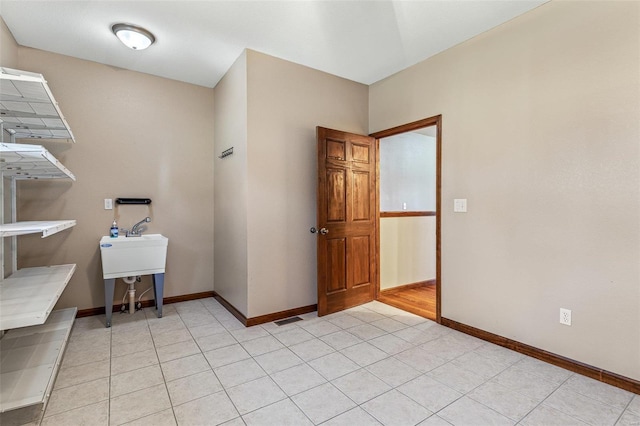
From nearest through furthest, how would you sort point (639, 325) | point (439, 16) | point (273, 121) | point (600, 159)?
point (639, 325), point (600, 159), point (439, 16), point (273, 121)

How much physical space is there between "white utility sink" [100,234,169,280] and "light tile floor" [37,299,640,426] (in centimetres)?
54

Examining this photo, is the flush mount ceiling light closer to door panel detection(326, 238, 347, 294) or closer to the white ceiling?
the white ceiling

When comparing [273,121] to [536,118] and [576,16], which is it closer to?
[536,118]

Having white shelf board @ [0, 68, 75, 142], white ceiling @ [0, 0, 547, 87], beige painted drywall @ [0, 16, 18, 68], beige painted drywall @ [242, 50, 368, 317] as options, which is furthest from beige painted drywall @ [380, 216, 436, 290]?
beige painted drywall @ [0, 16, 18, 68]

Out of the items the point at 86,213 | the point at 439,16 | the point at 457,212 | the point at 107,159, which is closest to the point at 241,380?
the point at 457,212

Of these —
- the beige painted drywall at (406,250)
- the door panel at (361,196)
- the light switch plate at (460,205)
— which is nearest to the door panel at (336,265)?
the door panel at (361,196)

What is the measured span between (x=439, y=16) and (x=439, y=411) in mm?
2820

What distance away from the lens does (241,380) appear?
6.86 ft

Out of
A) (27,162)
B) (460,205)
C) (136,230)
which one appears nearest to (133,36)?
(27,162)

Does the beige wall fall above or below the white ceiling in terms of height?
below

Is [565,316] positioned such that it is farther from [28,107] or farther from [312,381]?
[28,107]

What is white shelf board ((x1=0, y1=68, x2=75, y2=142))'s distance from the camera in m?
1.70

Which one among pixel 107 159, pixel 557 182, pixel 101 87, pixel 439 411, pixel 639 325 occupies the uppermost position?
pixel 101 87

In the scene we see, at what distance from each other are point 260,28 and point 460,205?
239cm
